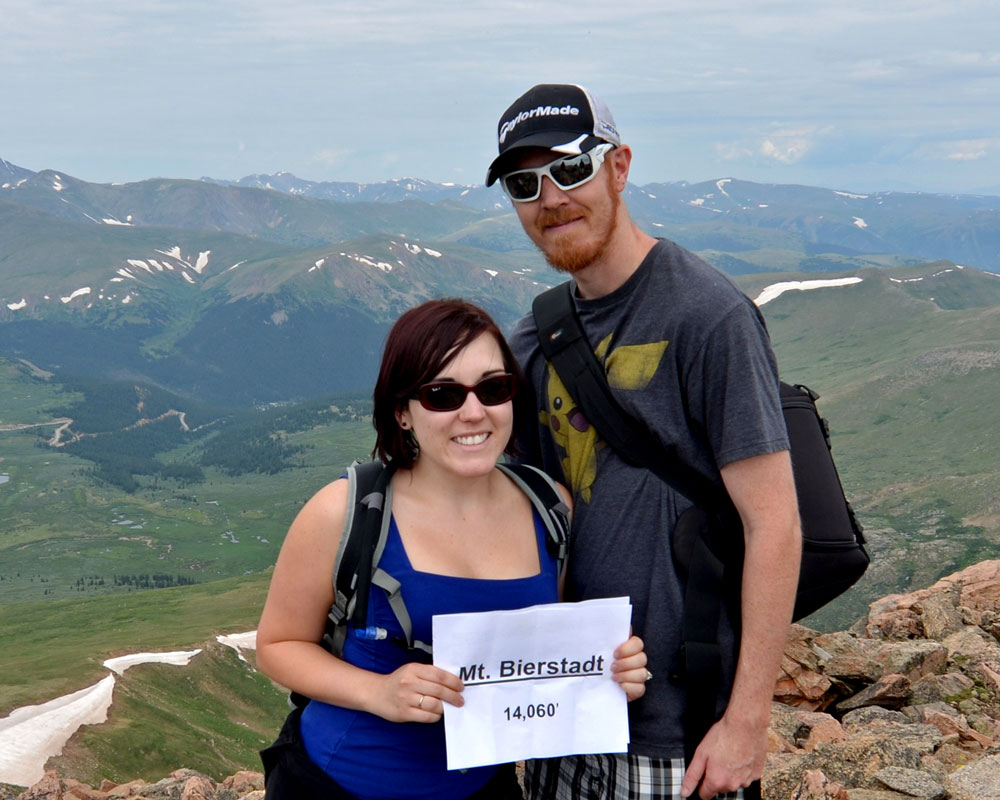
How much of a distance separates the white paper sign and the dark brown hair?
1.39 m

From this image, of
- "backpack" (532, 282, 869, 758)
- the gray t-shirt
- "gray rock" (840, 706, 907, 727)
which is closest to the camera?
the gray t-shirt

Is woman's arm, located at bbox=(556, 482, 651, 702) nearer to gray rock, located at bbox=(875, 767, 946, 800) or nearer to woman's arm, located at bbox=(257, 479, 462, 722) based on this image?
woman's arm, located at bbox=(257, 479, 462, 722)

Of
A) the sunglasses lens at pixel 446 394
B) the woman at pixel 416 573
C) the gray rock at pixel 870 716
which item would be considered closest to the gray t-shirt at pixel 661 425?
the woman at pixel 416 573

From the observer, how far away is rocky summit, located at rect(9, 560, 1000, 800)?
1198cm

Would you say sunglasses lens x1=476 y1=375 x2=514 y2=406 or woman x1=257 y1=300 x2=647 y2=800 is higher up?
sunglasses lens x1=476 y1=375 x2=514 y2=406

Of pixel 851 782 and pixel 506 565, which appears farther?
pixel 851 782

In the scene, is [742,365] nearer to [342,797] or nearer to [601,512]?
[601,512]

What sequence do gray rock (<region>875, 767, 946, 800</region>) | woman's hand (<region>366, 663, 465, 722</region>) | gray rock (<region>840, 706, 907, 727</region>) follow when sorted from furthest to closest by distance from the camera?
gray rock (<region>840, 706, 907, 727</region>) → gray rock (<region>875, 767, 946, 800</region>) → woman's hand (<region>366, 663, 465, 722</region>)

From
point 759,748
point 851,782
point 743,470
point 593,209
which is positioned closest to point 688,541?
point 743,470

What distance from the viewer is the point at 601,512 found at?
682 centimetres

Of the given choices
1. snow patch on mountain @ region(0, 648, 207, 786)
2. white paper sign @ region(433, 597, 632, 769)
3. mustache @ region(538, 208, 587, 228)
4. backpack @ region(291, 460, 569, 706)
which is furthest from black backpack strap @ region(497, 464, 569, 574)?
snow patch on mountain @ region(0, 648, 207, 786)

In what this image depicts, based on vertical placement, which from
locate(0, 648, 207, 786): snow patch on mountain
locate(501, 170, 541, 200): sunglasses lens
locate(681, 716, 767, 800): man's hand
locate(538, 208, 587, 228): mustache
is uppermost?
locate(501, 170, 541, 200): sunglasses lens

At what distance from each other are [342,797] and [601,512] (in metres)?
2.74

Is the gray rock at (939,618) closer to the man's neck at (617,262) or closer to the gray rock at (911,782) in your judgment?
the gray rock at (911,782)
